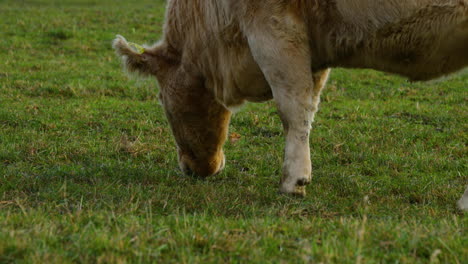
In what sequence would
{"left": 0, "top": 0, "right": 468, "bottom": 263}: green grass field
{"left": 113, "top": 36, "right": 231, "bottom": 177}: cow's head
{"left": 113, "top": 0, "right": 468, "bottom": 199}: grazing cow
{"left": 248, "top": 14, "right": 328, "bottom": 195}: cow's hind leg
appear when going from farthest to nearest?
{"left": 113, "top": 36, "right": 231, "bottom": 177}: cow's head
{"left": 248, "top": 14, "right": 328, "bottom": 195}: cow's hind leg
{"left": 113, "top": 0, "right": 468, "bottom": 199}: grazing cow
{"left": 0, "top": 0, "right": 468, "bottom": 263}: green grass field

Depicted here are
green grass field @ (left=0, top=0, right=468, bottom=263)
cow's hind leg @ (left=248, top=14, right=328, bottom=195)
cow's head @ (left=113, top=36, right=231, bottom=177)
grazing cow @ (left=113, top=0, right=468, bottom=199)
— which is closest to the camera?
green grass field @ (left=0, top=0, right=468, bottom=263)

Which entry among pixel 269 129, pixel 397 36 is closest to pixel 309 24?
pixel 397 36

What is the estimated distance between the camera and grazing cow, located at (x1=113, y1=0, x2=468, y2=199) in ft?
14.5

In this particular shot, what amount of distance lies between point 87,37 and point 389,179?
10.3 metres

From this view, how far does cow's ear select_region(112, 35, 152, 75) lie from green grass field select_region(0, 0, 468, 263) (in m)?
0.82

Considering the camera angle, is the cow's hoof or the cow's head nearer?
the cow's hoof

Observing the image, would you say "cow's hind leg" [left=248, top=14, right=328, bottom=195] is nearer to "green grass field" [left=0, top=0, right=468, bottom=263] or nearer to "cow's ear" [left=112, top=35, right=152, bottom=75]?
"green grass field" [left=0, top=0, right=468, bottom=263]

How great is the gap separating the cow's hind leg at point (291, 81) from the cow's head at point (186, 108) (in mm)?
1143

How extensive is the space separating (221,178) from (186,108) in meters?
0.77

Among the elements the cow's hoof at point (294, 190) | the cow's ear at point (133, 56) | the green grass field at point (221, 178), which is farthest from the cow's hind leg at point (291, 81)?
the cow's ear at point (133, 56)

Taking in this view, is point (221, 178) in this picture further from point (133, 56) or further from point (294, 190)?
point (133, 56)

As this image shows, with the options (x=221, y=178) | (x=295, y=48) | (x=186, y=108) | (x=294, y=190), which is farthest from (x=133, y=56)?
(x=294, y=190)

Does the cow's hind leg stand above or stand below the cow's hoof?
above

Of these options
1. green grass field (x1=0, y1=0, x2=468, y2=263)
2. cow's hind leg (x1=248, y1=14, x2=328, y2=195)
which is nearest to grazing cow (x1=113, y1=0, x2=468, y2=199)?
cow's hind leg (x1=248, y1=14, x2=328, y2=195)
